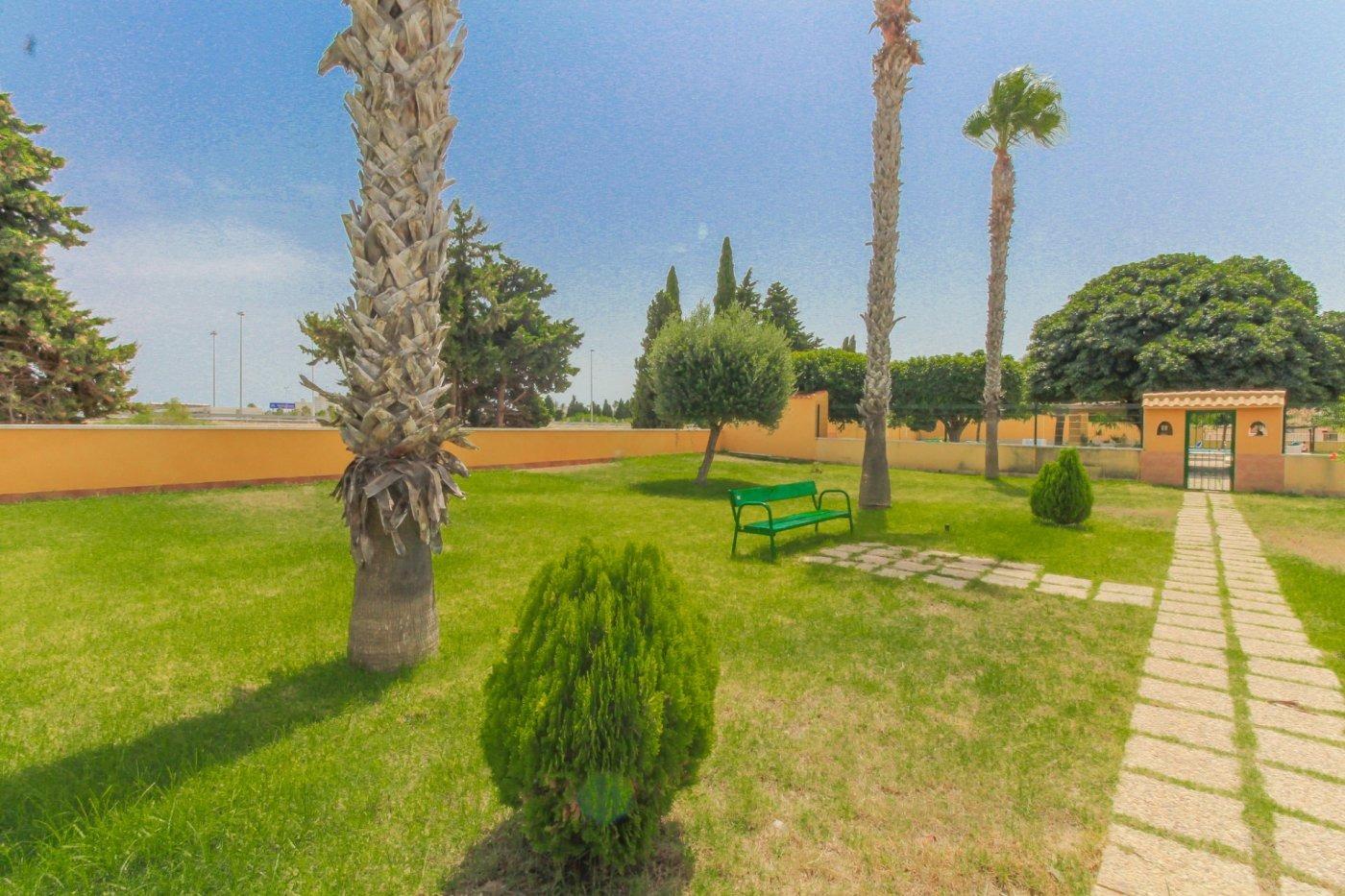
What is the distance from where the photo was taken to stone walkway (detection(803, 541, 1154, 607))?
6.03 meters

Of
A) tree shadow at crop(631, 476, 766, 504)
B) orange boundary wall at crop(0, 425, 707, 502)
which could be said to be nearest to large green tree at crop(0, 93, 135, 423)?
orange boundary wall at crop(0, 425, 707, 502)

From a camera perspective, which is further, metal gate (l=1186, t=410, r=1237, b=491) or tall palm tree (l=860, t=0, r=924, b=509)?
metal gate (l=1186, t=410, r=1237, b=491)

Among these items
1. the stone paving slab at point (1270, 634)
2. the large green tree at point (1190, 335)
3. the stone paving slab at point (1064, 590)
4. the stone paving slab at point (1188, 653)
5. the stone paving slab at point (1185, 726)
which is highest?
the large green tree at point (1190, 335)

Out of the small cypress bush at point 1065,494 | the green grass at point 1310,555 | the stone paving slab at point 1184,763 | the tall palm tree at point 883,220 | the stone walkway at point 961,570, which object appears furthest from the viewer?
the tall palm tree at point 883,220

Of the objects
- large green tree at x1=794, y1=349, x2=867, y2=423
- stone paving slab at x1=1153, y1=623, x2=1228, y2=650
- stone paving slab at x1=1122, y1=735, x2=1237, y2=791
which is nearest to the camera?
stone paving slab at x1=1122, y1=735, x2=1237, y2=791

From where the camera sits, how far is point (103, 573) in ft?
20.2

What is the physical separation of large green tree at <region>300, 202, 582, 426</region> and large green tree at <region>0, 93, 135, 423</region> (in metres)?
7.57

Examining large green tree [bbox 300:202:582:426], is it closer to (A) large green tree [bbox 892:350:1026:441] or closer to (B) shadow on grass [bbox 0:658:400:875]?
(A) large green tree [bbox 892:350:1026:441]

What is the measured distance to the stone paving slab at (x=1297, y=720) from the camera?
3270 mm

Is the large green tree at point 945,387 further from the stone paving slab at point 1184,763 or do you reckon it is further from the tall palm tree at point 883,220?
the stone paving slab at point 1184,763

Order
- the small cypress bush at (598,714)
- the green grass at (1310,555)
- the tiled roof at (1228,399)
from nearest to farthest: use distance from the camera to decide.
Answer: the small cypress bush at (598,714), the green grass at (1310,555), the tiled roof at (1228,399)

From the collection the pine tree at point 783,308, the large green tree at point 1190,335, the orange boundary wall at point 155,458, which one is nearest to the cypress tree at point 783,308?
the pine tree at point 783,308

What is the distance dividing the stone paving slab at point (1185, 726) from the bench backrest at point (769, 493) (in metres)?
4.36

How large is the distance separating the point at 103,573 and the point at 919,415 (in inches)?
992
